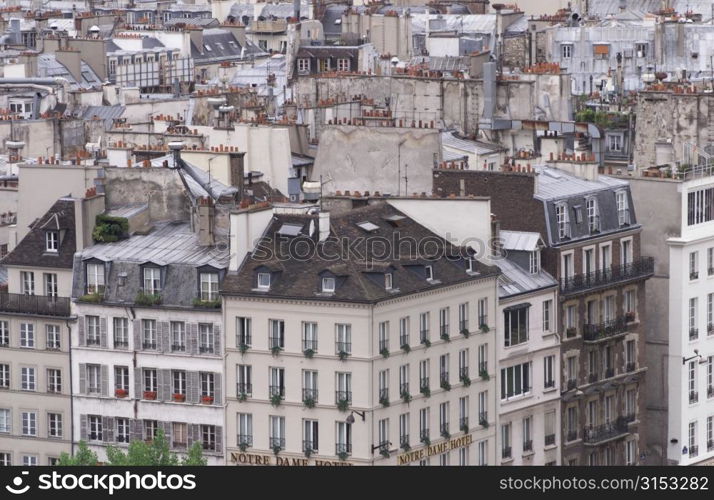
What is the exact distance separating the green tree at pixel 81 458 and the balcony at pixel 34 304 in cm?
480

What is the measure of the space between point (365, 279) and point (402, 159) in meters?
18.1

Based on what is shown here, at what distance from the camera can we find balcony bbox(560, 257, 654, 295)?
348 feet

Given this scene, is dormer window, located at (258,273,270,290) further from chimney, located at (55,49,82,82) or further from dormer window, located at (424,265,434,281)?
chimney, located at (55,49,82,82)

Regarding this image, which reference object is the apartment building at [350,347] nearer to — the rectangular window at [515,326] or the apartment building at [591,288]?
the rectangular window at [515,326]

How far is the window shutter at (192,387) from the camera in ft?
328

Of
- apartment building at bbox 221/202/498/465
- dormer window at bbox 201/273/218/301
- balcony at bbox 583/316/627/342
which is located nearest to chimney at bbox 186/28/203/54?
balcony at bbox 583/316/627/342

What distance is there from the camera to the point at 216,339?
99438 millimetres

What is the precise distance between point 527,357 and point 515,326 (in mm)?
1074

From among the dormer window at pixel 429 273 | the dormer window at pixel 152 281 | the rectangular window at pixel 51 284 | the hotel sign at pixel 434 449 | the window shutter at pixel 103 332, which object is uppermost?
the dormer window at pixel 429 273

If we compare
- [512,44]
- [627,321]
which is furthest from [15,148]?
[512,44]

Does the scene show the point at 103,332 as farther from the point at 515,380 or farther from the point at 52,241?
the point at 515,380

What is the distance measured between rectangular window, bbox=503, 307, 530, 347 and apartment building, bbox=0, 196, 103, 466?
39.8 ft

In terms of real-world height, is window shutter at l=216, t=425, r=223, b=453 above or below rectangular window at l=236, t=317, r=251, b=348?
below

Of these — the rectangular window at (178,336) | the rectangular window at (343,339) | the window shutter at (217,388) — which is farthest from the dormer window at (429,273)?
the rectangular window at (178,336)
